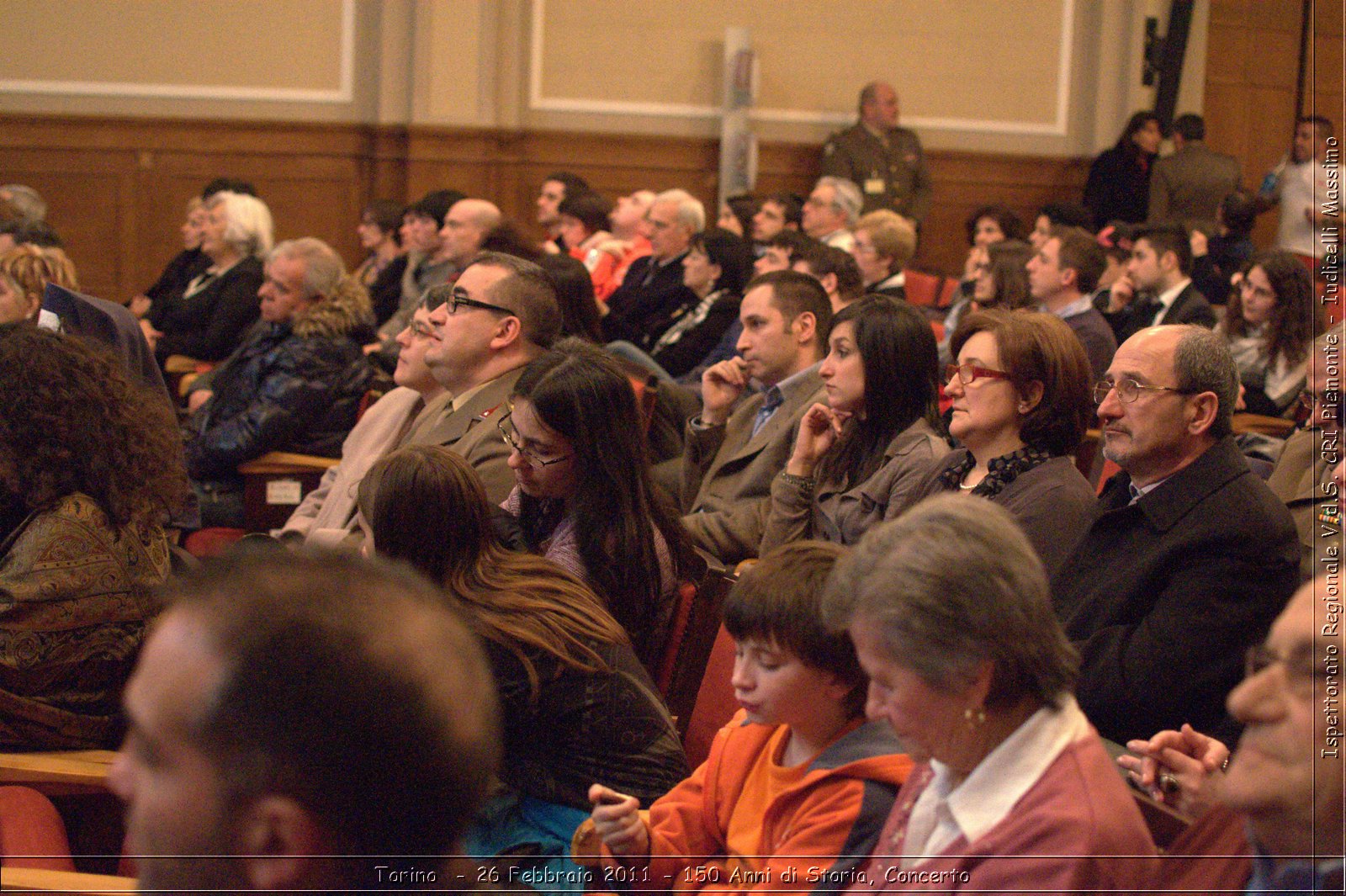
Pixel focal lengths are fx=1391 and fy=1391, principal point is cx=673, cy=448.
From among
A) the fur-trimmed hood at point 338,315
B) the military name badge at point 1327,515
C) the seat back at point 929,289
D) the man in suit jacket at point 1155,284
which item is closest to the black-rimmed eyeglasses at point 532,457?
the military name badge at point 1327,515

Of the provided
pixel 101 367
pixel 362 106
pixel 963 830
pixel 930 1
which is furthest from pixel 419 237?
pixel 963 830

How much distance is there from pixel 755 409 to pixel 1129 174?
246 inches

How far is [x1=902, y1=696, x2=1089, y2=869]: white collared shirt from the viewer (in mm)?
1360

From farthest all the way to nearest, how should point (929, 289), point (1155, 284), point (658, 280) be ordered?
point (929, 289) < point (658, 280) < point (1155, 284)

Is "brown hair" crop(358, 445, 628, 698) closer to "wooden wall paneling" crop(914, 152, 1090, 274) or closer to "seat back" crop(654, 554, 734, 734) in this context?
"seat back" crop(654, 554, 734, 734)

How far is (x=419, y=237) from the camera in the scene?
743 cm

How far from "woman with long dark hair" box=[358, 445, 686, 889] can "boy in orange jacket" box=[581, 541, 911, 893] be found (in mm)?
177

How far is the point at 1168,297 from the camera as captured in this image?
596 cm

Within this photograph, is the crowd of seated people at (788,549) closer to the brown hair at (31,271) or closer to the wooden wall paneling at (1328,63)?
the brown hair at (31,271)

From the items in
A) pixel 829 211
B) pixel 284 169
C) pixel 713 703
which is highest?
pixel 284 169

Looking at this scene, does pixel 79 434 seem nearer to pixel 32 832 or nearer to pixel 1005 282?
pixel 32 832

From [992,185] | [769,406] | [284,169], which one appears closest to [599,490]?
[769,406]

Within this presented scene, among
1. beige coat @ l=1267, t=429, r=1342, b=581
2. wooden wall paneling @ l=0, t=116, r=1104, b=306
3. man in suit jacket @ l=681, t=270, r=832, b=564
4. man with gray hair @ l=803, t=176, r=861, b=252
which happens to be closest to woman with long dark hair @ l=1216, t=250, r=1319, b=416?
beige coat @ l=1267, t=429, r=1342, b=581

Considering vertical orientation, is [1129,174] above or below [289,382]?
above
